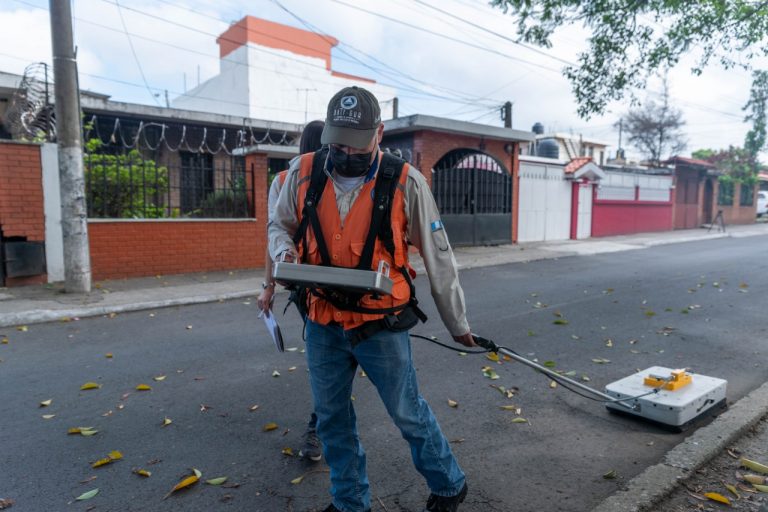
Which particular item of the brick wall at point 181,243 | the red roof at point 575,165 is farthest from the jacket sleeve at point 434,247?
the red roof at point 575,165

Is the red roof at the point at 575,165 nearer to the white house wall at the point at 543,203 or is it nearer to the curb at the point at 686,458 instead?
the white house wall at the point at 543,203

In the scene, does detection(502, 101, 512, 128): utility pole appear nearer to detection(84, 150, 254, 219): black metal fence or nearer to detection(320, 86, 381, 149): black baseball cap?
detection(84, 150, 254, 219): black metal fence

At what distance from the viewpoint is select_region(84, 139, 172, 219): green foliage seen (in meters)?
9.65

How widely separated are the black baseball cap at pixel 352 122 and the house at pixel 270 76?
2768cm

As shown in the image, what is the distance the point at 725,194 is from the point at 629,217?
1084 centimetres

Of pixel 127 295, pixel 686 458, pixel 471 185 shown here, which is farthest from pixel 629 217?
pixel 686 458

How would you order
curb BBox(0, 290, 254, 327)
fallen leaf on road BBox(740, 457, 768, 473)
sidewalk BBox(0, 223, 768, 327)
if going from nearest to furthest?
fallen leaf on road BBox(740, 457, 768, 473) → curb BBox(0, 290, 254, 327) → sidewalk BBox(0, 223, 768, 327)

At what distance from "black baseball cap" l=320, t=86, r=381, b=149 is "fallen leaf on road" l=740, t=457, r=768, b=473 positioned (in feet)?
9.55

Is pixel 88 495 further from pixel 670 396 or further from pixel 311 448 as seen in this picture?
pixel 670 396

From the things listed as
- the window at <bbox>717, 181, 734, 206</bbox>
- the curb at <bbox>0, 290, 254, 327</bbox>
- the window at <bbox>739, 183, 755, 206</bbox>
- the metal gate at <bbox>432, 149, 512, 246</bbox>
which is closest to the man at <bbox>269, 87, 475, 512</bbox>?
the curb at <bbox>0, 290, 254, 327</bbox>

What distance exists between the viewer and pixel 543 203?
18969mm

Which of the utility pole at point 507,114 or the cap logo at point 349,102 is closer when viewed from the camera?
the cap logo at point 349,102

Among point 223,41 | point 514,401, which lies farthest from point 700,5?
point 223,41

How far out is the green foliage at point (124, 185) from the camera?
9.65 meters
